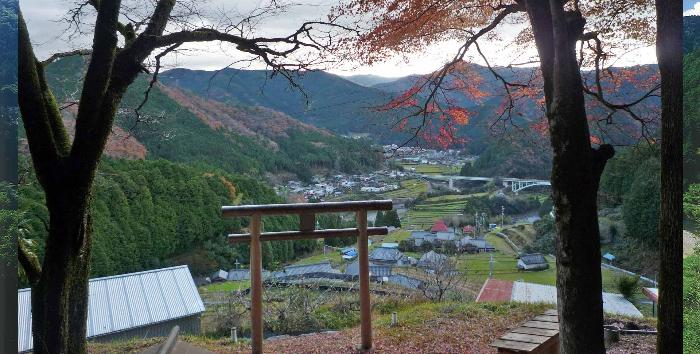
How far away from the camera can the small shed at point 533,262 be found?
15.5 ft

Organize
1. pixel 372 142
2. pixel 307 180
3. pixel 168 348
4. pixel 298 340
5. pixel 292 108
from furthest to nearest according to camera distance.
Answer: pixel 307 180 → pixel 292 108 → pixel 372 142 → pixel 298 340 → pixel 168 348

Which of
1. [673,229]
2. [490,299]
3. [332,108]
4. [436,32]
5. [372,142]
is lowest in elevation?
[490,299]

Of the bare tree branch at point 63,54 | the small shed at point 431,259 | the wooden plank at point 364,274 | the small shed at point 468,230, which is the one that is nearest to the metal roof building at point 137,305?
the wooden plank at point 364,274

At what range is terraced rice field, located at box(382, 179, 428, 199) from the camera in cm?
500

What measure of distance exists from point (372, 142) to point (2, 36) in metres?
2.89

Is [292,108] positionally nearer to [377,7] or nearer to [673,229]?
[377,7]

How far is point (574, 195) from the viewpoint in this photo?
89.4 inches

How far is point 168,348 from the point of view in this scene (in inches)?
57.8

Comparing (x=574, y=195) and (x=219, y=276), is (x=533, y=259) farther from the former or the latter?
(x=219, y=276)

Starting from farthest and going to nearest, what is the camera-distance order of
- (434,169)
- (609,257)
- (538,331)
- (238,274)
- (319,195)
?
(238,274)
(319,195)
(434,169)
(609,257)
(538,331)

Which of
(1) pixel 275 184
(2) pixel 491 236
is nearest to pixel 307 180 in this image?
(1) pixel 275 184

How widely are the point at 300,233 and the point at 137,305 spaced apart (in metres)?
1.93

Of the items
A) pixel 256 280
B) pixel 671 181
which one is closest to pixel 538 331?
pixel 671 181

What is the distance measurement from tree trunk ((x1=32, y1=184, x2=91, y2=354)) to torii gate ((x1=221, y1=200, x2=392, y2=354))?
0.86 metres
